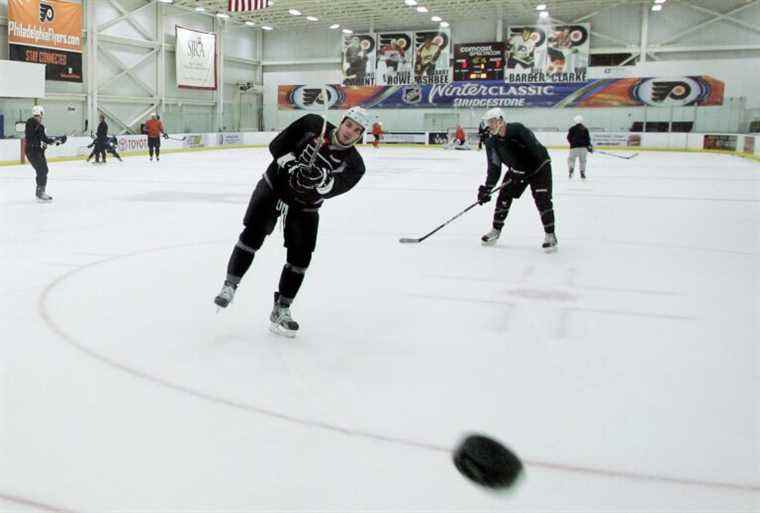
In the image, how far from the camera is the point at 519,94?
30016 millimetres

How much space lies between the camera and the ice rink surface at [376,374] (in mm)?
2238

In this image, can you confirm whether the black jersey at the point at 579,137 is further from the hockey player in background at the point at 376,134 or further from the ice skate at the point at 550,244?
the hockey player in background at the point at 376,134

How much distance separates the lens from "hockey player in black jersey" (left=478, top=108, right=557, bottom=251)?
21.2ft

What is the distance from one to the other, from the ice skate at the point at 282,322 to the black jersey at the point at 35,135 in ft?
23.0

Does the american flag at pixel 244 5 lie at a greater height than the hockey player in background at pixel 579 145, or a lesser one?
greater

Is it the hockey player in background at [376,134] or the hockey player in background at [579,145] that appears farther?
the hockey player in background at [376,134]

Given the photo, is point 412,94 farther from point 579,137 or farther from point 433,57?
point 579,137


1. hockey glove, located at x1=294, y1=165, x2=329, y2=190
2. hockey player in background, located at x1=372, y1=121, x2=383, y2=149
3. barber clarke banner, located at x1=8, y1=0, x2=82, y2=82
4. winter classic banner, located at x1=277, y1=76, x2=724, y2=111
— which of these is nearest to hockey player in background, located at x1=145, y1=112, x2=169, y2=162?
barber clarke banner, located at x1=8, y1=0, x2=82, y2=82

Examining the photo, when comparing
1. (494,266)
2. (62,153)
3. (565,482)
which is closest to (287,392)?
(565,482)

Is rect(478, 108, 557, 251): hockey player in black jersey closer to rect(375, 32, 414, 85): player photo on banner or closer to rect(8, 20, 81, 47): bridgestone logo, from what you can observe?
rect(8, 20, 81, 47): bridgestone logo

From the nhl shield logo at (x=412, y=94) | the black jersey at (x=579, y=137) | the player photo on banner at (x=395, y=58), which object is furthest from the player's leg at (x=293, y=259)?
the player photo on banner at (x=395, y=58)

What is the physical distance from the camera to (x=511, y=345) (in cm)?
376

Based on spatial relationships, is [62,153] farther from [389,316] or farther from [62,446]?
[62,446]

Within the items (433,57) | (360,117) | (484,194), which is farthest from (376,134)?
(360,117)
